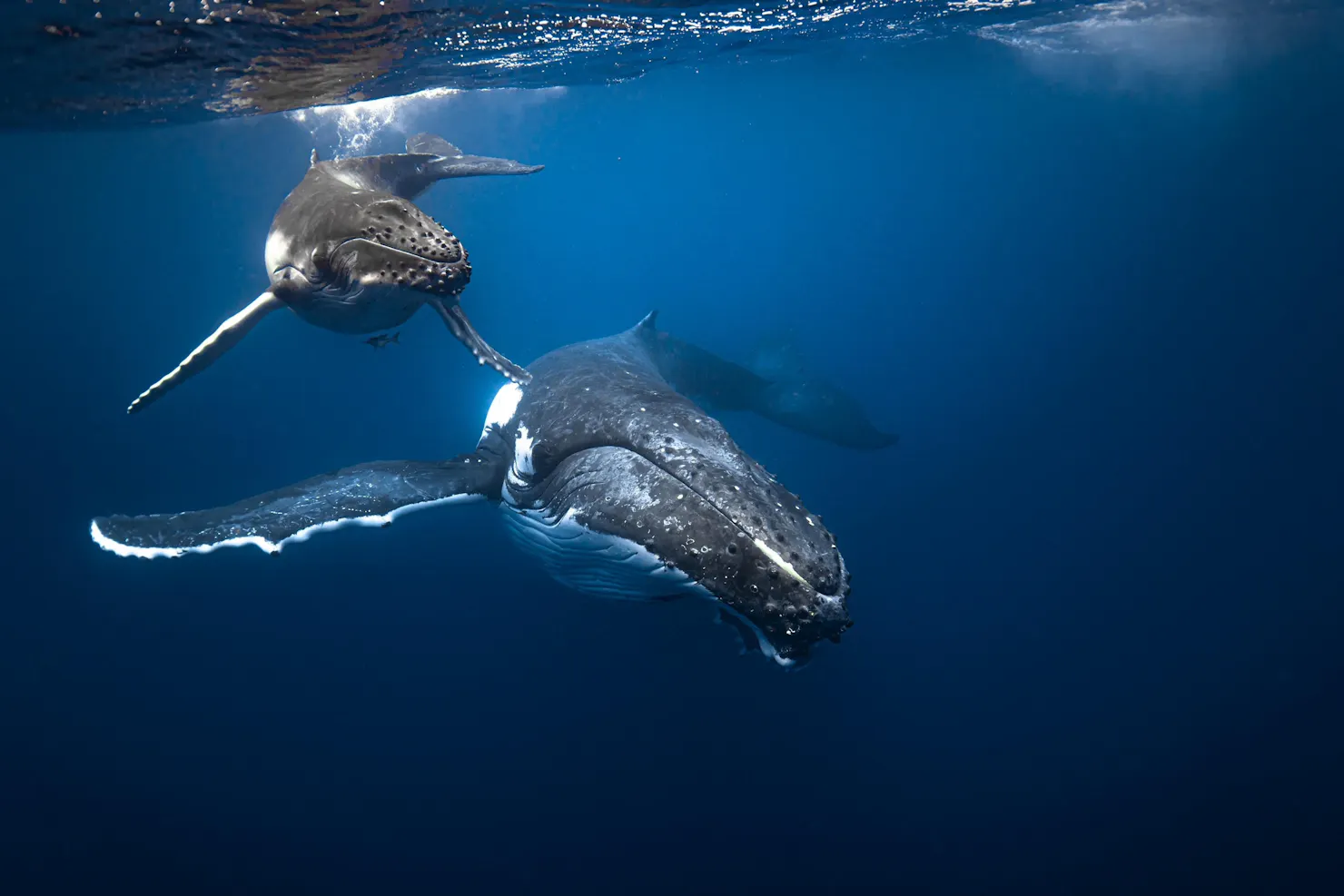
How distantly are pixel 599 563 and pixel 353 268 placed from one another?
3.38 metres

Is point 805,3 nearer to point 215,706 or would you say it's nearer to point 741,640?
point 741,640

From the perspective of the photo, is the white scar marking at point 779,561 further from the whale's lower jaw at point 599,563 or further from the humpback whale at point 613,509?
the whale's lower jaw at point 599,563

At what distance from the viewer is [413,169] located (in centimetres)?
1020

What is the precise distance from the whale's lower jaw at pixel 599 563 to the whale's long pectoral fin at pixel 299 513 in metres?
0.87

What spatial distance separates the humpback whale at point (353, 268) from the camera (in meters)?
5.47

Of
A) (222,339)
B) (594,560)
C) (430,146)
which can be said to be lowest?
(594,560)

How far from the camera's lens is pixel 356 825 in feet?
38.5

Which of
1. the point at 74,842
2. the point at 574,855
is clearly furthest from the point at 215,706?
the point at 574,855

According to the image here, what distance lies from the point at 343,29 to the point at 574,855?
1544cm

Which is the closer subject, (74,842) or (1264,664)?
(74,842)

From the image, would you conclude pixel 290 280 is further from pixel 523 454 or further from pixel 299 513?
pixel 523 454

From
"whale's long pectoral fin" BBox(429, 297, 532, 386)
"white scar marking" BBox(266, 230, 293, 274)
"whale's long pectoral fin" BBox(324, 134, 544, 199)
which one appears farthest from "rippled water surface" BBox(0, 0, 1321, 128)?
"whale's long pectoral fin" BBox(429, 297, 532, 386)

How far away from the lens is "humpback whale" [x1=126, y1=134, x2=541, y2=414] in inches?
215

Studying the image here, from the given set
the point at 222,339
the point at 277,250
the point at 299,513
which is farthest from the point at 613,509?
the point at 222,339
